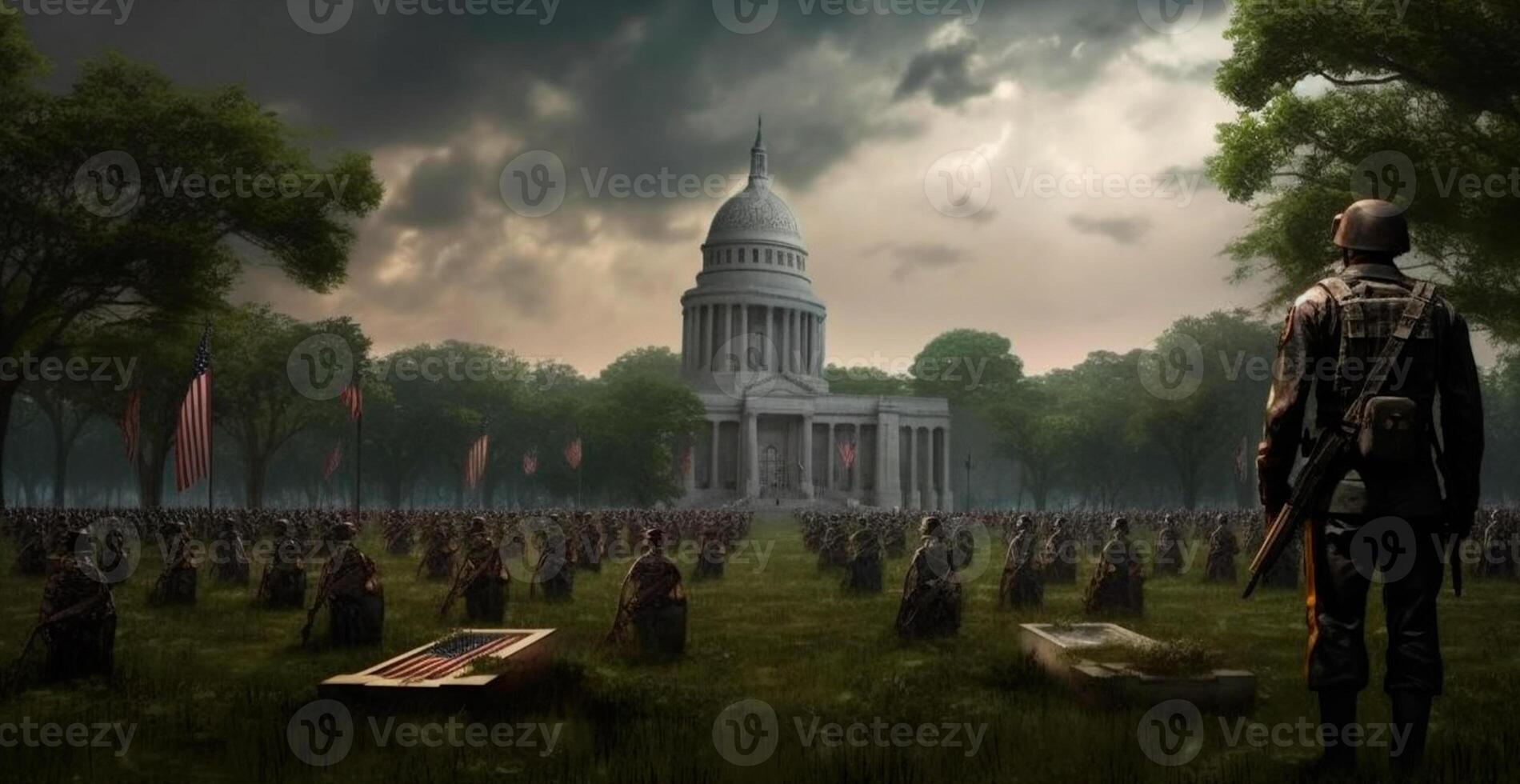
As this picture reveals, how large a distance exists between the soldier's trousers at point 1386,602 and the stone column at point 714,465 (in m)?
71.7

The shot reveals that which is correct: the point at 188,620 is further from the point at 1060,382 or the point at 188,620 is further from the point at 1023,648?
the point at 1060,382

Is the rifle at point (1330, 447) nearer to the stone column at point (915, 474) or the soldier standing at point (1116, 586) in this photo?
the soldier standing at point (1116, 586)

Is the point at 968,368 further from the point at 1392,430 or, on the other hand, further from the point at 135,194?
the point at 1392,430

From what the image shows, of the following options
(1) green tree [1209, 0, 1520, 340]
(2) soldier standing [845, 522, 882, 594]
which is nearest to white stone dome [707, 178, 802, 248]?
(1) green tree [1209, 0, 1520, 340]

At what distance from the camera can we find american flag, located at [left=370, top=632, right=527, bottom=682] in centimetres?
796

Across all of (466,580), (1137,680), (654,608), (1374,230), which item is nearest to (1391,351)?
(1374,230)

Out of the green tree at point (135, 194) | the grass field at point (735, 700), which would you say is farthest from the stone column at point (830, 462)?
the grass field at point (735, 700)

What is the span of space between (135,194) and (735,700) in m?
23.2

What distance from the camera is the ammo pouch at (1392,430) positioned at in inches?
224

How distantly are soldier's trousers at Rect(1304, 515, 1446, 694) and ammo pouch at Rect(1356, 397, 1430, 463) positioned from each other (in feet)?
1.31

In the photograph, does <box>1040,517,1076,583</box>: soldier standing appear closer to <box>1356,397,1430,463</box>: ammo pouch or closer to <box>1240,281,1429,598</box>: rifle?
<box>1240,281,1429,598</box>: rifle

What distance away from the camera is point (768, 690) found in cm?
915

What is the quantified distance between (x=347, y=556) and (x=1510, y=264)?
22.2 metres

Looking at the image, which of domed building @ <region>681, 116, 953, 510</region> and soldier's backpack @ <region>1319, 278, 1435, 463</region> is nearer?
soldier's backpack @ <region>1319, 278, 1435, 463</region>
